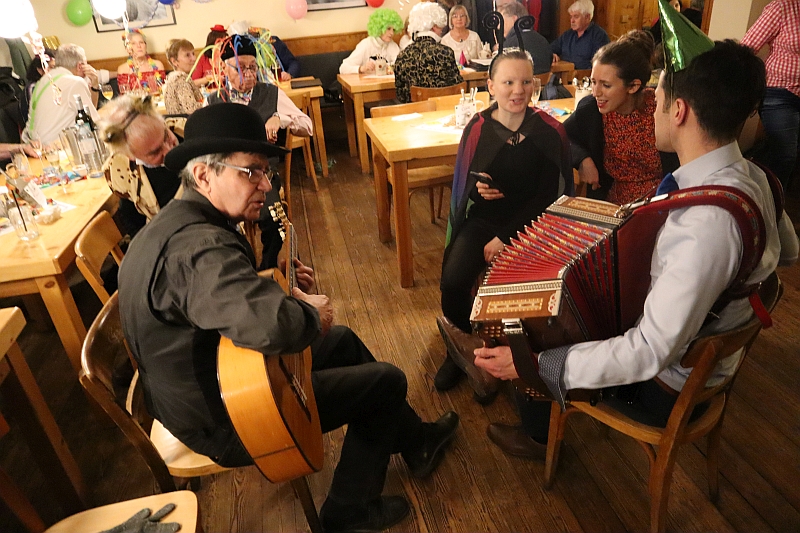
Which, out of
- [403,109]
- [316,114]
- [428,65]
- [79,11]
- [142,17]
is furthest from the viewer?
[142,17]

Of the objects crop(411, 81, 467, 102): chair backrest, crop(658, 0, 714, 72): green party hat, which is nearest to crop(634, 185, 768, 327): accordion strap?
crop(658, 0, 714, 72): green party hat

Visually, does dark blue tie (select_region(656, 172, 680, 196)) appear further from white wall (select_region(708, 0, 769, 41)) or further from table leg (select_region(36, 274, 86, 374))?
white wall (select_region(708, 0, 769, 41))

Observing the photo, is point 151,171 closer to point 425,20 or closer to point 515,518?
point 515,518

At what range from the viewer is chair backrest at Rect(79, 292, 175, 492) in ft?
3.74

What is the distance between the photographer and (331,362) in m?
1.63

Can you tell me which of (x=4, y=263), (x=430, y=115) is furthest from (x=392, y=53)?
(x=4, y=263)

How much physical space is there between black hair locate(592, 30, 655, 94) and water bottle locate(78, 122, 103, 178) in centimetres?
229

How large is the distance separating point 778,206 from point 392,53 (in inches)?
182

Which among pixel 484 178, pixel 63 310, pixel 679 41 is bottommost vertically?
pixel 63 310

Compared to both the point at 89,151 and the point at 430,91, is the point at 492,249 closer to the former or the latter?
the point at 430,91

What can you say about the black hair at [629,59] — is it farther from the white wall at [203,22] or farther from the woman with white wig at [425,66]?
the white wall at [203,22]

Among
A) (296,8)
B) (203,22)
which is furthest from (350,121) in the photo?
(203,22)

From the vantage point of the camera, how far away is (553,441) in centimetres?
151

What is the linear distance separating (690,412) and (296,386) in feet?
2.96
